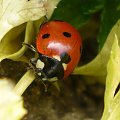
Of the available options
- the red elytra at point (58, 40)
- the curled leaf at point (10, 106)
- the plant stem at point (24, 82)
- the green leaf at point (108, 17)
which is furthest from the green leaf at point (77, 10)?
the curled leaf at point (10, 106)

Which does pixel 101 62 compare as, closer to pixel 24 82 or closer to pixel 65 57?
pixel 65 57

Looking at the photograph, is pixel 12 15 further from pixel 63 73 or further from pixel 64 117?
pixel 64 117

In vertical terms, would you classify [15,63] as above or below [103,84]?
above

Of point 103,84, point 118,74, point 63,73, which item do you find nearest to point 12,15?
point 63,73

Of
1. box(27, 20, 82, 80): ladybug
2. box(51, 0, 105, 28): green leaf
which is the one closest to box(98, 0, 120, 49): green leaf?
box(51, 0, 105, 28): green leaf

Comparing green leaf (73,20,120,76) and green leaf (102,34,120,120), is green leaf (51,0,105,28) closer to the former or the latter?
green leaf (73,20,120,76)
